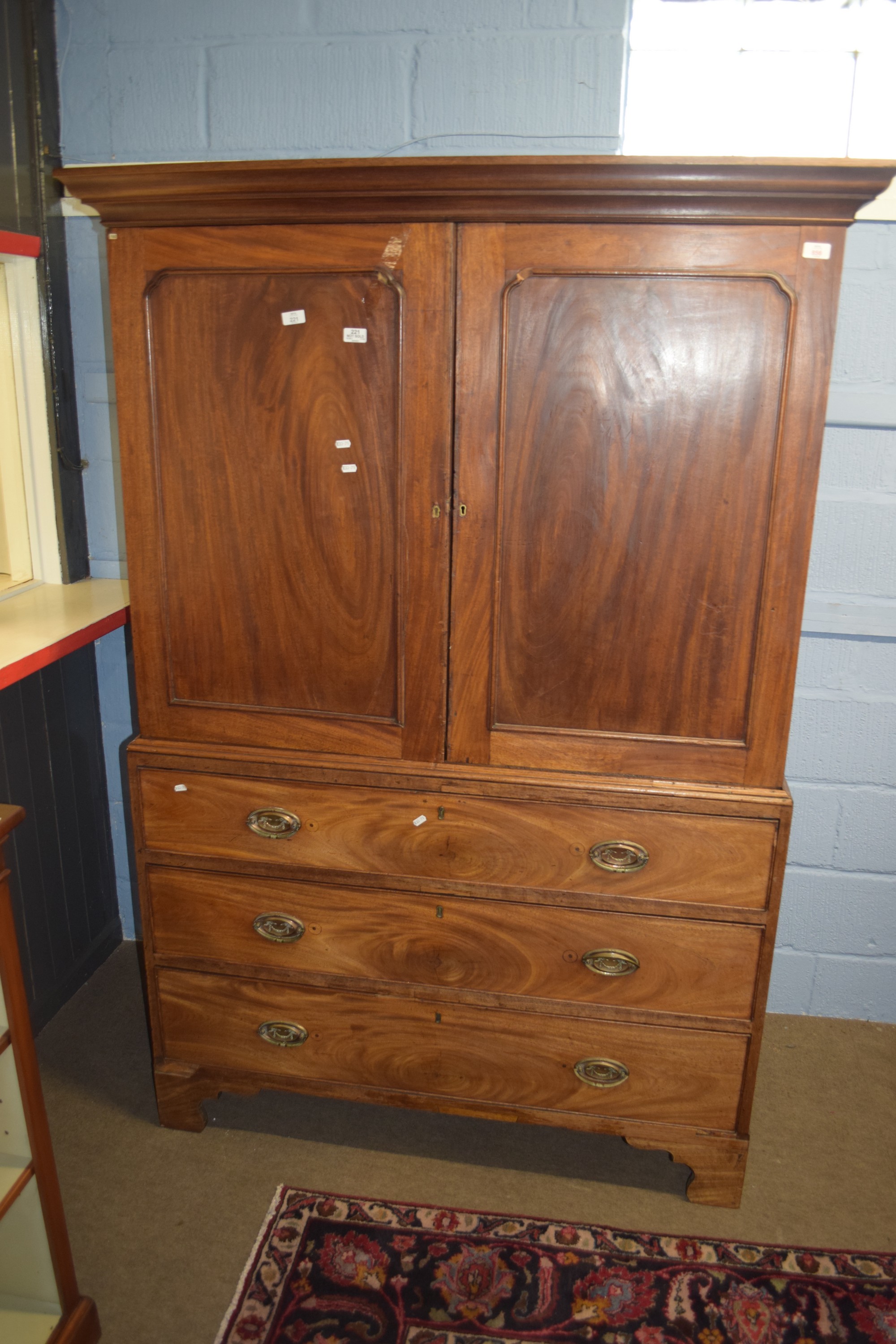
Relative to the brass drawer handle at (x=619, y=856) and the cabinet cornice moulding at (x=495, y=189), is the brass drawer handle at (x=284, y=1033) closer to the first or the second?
the brass drawer handle at (x=619, y=856)

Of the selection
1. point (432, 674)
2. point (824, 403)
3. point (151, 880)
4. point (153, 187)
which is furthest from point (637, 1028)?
point (153, 187)

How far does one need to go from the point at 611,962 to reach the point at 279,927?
699mm

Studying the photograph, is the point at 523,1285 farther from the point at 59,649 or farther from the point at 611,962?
the point at 59,649

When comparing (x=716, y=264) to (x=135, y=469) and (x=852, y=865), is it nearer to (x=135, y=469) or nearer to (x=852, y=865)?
(x=135, y=469)

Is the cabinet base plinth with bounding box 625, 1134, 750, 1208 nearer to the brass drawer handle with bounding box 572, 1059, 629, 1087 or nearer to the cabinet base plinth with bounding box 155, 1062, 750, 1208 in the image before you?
the cabinet base plinth with bounding box 155, 1062, 750, 1208

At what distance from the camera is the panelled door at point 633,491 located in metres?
1.65

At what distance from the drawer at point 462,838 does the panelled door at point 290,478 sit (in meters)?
0.12

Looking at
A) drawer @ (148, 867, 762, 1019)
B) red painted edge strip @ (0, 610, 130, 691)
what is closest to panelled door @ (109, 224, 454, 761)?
red painted edge strip @ (0, 610, 130, 691)

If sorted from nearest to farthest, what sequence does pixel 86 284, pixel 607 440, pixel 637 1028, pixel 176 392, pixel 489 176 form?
pixel 489 176
pixel 607 440
pixel 176 392
pixel 637 1028
pixel 86 284

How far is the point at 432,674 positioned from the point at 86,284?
1.45m

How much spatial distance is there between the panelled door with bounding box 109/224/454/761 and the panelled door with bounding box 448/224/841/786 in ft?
0.25

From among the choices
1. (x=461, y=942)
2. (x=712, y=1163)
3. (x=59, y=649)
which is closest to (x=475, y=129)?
(x=59, y=649)

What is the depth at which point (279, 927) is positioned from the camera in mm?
2088

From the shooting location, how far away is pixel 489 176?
1.60 metres
